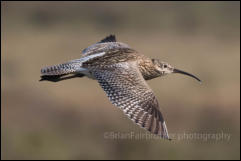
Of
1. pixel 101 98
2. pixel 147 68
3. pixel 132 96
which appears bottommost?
pixel 101 98

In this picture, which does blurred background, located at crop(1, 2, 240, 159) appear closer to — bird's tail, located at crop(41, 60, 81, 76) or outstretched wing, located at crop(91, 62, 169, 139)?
bird's tail, located at crop(41, 60, 81, 76)

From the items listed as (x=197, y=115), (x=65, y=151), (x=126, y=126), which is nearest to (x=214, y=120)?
(x=197, y=115)

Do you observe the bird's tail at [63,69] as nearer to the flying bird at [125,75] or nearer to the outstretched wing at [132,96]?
the flying bird at [125,75]

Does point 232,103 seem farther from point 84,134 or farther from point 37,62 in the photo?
point 37,62

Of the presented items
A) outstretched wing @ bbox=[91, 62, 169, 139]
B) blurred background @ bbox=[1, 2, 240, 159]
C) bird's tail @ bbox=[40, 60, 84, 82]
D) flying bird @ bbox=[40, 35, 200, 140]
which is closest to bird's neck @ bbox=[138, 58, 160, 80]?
flying bird @ bbox=[40, 35, 200, 140]

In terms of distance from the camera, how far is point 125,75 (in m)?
10.6

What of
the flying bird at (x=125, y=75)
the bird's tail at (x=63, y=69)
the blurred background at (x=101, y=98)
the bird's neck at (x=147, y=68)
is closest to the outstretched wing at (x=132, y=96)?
the flying bird at (x=125, y=75)

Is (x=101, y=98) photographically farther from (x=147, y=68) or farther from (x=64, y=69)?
(x=64, y=69)

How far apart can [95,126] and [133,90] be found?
7.03 meters

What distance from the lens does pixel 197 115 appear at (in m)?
17.8

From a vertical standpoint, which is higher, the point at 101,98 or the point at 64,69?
the point at 64,69

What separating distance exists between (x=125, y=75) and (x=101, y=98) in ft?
26.6

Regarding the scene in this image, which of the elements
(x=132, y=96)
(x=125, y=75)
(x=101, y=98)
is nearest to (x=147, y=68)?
(x=125, y=75)

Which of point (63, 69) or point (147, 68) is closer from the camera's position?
point (63, 69)
